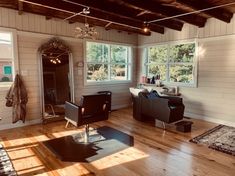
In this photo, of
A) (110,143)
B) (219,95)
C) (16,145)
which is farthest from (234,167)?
(16,145)

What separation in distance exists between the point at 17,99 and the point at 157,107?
309 cm

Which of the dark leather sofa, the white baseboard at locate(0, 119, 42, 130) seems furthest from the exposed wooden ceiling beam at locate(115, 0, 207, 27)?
the white baseboard at locate(0, 119, 42, 130)

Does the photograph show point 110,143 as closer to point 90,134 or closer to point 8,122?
point 90,134

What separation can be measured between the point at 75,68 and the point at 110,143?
2.52 meters

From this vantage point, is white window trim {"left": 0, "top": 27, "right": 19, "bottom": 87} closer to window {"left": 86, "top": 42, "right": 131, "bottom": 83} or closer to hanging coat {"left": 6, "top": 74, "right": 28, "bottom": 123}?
hanging coat {"left": 6, "top": 74, "right": 28, "bottom": 123}

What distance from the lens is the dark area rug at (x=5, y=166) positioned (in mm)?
2428

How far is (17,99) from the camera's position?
4.12 meters

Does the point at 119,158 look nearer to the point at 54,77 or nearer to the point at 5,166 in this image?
the point at 5,166

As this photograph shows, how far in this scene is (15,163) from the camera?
8.87ft

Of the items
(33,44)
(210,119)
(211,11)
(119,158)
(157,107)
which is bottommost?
(119,158)

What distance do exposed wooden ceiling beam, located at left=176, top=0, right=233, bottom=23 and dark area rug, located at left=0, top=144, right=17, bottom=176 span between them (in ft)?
12.1

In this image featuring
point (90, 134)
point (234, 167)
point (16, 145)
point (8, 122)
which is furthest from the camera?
point (8, 122)

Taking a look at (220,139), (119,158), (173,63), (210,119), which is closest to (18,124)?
(119,158)

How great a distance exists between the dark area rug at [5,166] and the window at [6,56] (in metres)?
1.89
